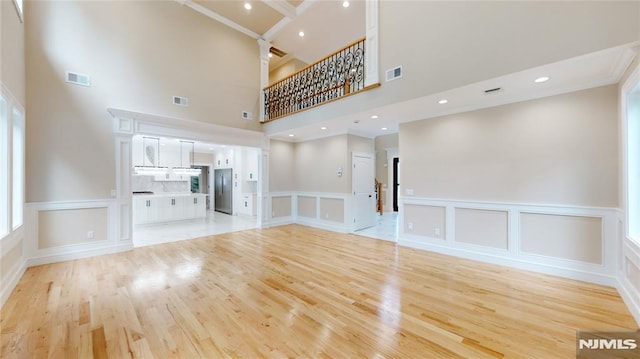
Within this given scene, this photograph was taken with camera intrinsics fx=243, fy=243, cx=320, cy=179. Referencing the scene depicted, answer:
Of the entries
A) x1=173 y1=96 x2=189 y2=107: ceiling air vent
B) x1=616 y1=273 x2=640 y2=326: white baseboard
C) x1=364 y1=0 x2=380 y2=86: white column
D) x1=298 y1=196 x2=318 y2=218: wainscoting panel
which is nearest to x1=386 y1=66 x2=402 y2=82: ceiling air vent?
x1=364 y1=0 x2=380 y2=86: white column

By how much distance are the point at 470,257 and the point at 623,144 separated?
240cm

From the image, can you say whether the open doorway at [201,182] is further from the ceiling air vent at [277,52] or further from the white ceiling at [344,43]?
the ceiling air vent at [277,52]

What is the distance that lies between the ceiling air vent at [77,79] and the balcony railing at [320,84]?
11.8 feet

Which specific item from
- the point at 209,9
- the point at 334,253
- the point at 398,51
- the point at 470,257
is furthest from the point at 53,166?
the point at 470,257

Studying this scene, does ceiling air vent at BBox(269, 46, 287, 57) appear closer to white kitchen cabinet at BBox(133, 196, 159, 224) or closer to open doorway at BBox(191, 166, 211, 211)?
white kitchen cabinet at BBox(133, 196, 159, 224)

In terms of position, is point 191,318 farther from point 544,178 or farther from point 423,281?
point 544,178

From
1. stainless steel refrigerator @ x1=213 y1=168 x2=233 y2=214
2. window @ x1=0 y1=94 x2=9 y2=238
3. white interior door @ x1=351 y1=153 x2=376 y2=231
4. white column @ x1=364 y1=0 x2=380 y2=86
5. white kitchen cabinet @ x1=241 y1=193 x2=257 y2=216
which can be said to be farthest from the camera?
stainless steel refrigerator @ x1=213 y1=168 x2=233 y2=214

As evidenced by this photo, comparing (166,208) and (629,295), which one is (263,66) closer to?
(166,208)

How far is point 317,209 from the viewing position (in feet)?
23.4

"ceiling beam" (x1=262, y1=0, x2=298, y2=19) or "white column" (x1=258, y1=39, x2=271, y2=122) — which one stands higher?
"ceiling beam" (x1=262, y1=0, x2=298, y2=19)

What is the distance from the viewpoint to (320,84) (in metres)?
5.48

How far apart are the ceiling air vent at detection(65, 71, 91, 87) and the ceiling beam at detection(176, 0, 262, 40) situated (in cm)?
263

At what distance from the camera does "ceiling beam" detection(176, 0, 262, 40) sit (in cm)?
560

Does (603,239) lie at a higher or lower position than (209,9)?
lower
